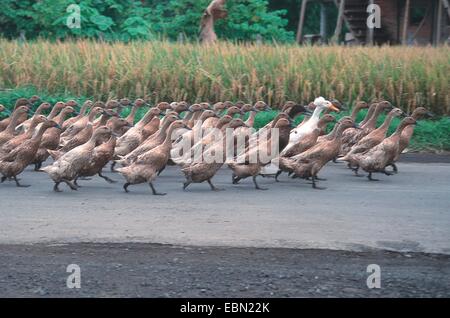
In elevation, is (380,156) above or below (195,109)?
below

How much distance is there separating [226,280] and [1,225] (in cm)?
308

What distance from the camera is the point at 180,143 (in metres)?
11.9

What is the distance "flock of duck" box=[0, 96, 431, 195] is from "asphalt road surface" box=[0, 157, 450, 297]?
0.28 m

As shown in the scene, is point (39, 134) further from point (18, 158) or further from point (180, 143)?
point (180, 143)

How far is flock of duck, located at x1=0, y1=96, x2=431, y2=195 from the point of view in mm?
11000

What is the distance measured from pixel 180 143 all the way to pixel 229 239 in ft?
13.0

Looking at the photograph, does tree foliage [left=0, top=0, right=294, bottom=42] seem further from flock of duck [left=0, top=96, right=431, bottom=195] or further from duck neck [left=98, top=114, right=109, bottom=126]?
duck neck [left=98, top=114, right=109, bottom=126]

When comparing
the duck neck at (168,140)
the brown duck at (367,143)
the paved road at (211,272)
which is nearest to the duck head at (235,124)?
the duck neck at (168,140)

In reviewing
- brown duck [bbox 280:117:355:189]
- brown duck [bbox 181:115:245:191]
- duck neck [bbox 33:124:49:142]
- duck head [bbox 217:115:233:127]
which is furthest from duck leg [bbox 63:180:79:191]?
brown duck [bbox 280:117:355:189]

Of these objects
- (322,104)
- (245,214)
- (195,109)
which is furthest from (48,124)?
(322,104)

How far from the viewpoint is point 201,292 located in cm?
644

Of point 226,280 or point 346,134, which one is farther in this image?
point 346,134

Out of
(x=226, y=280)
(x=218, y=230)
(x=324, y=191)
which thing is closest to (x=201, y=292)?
(x=226, y=280)

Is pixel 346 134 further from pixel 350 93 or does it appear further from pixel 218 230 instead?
pixel 218 230
